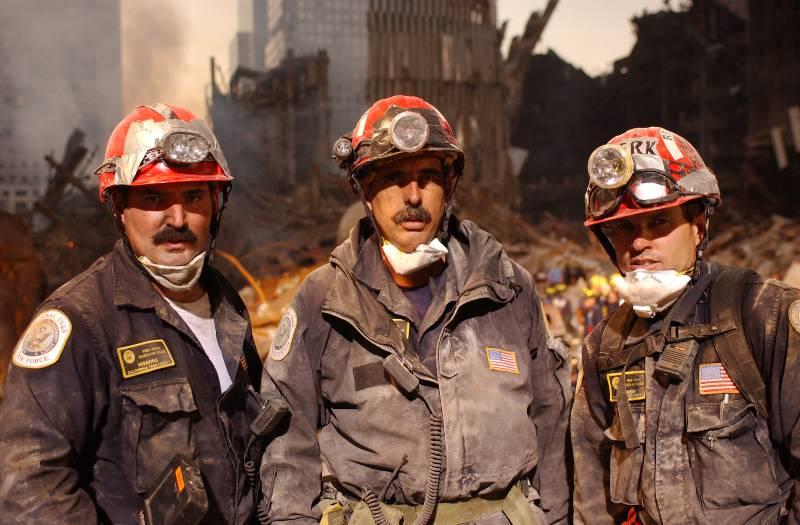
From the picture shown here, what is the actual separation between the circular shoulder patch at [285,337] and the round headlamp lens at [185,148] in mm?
754

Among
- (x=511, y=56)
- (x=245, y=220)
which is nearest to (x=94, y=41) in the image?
(x=245, y=220)

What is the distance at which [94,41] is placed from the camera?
817 centimetres

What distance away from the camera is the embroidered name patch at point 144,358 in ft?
8.16

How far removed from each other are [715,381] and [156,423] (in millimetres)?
2078

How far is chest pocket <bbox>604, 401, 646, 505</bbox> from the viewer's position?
105 inches

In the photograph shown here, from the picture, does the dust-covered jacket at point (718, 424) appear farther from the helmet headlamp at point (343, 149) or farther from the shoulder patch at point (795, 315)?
the helmet headlamp at point (343, 149)

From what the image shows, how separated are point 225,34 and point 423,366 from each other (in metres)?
7.67

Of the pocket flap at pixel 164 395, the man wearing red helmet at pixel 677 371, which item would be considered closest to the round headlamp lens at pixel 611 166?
the man wearing red helmet at pixel 677 371

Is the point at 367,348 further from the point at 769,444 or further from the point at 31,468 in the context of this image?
the point at 769,444

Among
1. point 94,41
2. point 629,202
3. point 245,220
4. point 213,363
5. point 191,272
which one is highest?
point 94,41

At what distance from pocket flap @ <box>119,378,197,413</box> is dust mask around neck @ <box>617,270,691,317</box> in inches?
69.1

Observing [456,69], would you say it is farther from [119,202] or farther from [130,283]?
A: [130,283]

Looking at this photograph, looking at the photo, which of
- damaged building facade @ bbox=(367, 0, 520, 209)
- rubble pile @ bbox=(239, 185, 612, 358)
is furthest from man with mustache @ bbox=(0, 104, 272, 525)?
damaged building facade @ bbox=(367, 0, 520, 209)

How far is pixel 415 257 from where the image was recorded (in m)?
2.91
